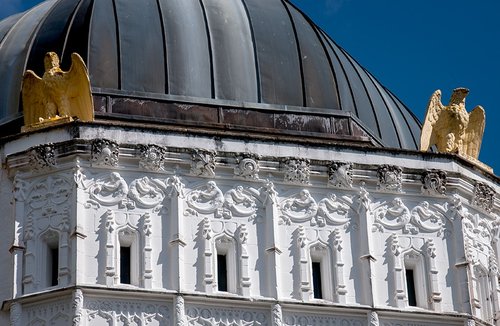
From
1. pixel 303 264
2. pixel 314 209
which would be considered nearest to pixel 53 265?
pixel 303 264

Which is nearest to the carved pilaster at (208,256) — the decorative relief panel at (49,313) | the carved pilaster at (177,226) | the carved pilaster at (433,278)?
the carved pilaster at (177,226)

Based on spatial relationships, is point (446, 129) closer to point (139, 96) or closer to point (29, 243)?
point (139, 96)

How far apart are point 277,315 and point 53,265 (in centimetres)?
602

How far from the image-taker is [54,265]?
48.7m

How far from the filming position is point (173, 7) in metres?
55.1

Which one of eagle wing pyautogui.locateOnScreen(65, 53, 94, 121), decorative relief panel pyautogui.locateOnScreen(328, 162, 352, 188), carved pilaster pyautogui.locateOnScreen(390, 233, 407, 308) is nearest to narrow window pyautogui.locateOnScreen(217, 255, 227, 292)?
decorative relief panel pyautogui.locateOnScreen(328, 162, 352, 188)

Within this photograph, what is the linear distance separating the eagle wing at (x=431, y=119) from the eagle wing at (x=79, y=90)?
9677mm

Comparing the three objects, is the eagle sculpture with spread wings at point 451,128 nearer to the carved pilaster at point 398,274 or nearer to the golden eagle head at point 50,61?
the carved pilaster at point 398,274

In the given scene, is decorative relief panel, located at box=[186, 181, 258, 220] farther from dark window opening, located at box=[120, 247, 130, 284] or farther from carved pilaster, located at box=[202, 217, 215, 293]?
dark window opening, located at box=[120, 247, 130, 284]

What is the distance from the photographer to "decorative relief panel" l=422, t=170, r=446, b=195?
51281mm

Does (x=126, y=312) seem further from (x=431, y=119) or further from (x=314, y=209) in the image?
(x=431, y=119)

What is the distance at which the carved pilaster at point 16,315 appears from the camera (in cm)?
4781

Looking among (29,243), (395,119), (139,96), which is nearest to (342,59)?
(395,119)

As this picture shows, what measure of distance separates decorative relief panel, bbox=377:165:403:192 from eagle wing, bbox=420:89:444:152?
2.43m
